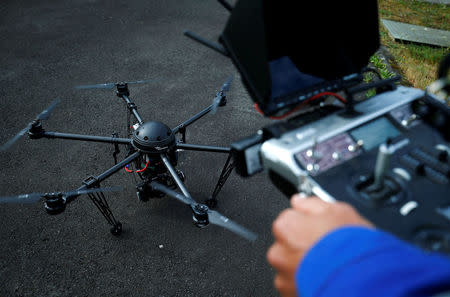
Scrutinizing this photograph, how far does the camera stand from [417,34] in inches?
240

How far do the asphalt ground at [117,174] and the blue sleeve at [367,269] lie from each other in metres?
2.02

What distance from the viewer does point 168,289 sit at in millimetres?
2590

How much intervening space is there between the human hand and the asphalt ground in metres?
1.87

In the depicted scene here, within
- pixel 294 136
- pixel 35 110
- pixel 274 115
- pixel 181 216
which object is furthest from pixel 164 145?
pixel 35 110

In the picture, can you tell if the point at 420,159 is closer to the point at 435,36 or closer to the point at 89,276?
the point at 89,276

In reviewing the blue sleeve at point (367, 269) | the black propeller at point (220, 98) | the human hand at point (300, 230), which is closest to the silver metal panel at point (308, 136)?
the human hand at point (300, 230)

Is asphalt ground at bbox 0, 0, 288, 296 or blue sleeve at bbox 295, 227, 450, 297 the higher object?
blue sleeve at bbox 295, 227, 450, 297

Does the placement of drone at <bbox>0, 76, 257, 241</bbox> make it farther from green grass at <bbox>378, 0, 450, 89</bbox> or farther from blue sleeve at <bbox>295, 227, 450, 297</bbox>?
green grass at <bbox>378, 0, 450, 89</bbox>

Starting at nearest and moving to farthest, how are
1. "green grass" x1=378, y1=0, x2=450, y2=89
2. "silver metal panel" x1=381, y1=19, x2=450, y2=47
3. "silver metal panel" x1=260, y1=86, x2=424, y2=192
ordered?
1. "silver metal panel" x1=260, y1=86, x2=424, y2=192
2. "green grass" x1=378, y1=0, x2=450, y2=89
3. "silver metal panel" x1=381, y1=19, x2=450, y2=47

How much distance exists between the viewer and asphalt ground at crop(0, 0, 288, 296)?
268cm

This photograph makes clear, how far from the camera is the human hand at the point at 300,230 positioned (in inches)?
32.4

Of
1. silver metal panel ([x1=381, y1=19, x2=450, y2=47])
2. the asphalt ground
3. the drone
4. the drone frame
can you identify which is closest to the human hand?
the drone

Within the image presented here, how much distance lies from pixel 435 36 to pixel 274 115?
6.16m

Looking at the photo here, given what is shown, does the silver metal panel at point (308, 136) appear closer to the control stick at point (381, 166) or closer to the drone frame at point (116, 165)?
the control stick at point (381, 166)
